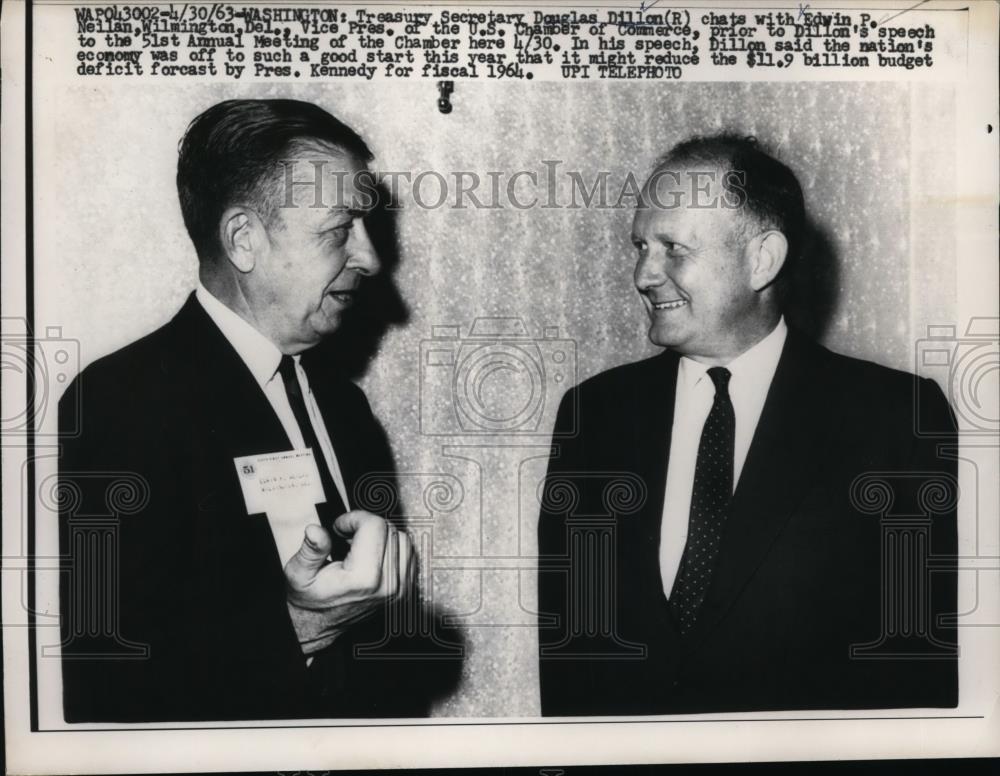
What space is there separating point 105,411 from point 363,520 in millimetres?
508

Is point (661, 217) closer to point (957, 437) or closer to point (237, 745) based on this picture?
point (957, 437)

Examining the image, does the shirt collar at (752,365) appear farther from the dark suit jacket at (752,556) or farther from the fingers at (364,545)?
the fingers at (364,545)

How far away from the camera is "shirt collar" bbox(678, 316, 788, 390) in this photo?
6.21 ft

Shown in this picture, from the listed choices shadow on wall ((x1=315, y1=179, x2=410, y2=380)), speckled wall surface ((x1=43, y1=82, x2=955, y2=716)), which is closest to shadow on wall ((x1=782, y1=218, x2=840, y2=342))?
speckled wall surface ((x1=43, y1=82, x2=955, y2=716))

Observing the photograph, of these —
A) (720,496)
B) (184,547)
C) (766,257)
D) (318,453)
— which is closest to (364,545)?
(318,453)

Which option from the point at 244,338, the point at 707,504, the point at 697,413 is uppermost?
the point at 244,338

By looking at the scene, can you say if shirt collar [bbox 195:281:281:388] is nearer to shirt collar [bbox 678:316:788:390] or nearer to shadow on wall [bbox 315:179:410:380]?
shadow on wall [bbox 315:179:410:380]

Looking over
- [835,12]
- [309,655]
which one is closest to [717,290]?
[835,12]

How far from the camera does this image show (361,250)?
1.86m

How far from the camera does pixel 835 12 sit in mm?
1913

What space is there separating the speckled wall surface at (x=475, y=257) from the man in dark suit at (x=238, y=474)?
62 mm

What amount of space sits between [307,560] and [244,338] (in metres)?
0.41

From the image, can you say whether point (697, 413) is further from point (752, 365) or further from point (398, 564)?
point (398, 564)

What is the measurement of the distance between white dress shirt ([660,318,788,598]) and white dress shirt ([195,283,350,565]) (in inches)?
24.3
